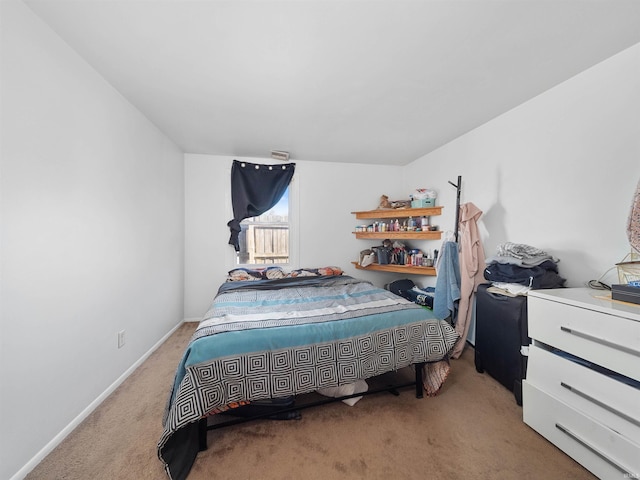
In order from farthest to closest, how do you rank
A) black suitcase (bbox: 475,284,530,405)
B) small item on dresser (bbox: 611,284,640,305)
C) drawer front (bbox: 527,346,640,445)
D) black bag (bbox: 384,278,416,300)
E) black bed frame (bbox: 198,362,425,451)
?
black bag (bbox: 384,278,416,300), black suitcase (bbox: 475,284,530,405), black bed frame (bbox: 198,362,425,451), small item on dresser (bbox: 611,284,640,305), drawer front (bbox: 527,346,640,445)

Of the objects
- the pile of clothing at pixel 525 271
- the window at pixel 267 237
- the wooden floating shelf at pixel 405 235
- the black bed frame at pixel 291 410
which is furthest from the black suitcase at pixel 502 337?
the window at pixel 267 237

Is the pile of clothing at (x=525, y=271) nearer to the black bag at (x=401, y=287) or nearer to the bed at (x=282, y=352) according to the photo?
the bed at (x=282, y=352)

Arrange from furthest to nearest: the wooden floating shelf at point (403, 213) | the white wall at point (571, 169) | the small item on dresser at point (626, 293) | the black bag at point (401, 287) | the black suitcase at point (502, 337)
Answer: the black bag at point (401, 287) → the wooden floating shelf at point (403, 213) → the black suitcase at point (502, 337) → the white wall at point (571, 169) → the small item on dresser at point (626, 293)

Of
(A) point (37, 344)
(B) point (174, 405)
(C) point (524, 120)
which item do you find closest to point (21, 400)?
(A) point (37, 344)

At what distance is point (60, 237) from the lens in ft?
4.51

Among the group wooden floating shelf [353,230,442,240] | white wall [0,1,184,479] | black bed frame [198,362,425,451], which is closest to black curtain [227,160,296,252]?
white wall [0,1,184,479]

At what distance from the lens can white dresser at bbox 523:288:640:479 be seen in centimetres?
105

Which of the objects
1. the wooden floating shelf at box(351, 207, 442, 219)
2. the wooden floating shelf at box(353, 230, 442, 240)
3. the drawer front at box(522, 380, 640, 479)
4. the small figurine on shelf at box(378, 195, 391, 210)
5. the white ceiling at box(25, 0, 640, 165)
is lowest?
the drawer front at box(522, 380, 640, 479)

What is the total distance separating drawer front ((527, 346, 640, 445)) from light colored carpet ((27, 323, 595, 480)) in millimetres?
325

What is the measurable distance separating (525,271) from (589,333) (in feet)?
2.08

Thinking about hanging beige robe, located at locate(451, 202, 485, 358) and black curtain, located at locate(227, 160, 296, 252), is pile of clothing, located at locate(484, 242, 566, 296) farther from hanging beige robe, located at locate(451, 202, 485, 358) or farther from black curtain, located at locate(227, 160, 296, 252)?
black curtain, located at locate(227, 160, 296, 252)

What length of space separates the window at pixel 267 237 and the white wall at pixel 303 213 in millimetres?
172

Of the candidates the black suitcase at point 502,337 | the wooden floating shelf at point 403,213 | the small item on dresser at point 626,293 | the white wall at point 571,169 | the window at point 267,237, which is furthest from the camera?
the window at point 267,237

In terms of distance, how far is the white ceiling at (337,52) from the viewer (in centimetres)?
120
